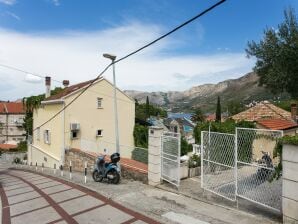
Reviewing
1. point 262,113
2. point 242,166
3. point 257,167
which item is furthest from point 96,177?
point 262,113

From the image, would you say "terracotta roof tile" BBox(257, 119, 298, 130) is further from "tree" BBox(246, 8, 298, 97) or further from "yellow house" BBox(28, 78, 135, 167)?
"yellow house" BBox(28, 78, 135, 167)

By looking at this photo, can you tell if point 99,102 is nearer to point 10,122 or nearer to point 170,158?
point 170,158

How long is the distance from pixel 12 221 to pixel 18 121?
72.3 m

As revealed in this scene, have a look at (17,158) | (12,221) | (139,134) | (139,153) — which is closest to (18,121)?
(17,158)

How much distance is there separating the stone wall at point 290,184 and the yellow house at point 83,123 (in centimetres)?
1648

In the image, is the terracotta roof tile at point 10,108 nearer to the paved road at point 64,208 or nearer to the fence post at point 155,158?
the paved road at point 64,208

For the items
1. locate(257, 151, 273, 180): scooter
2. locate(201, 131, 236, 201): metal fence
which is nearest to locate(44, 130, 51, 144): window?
locate(201, 131, 236, 201): metal fence

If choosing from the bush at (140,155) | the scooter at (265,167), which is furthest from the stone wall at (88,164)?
the scooter at (265,167)

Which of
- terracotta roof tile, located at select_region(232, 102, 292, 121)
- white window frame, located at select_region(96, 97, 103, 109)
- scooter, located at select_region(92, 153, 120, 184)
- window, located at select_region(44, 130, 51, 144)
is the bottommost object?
scooter, located at select_region(92, 153, 120, 184)

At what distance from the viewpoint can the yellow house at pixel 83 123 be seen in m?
24.5

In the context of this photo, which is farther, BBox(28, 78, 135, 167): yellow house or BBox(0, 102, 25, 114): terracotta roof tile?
BBox(0, 102, 25, 114): terracotta roof tile

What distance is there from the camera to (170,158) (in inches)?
483

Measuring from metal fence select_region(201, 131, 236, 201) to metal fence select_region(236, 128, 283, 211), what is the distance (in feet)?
1.29

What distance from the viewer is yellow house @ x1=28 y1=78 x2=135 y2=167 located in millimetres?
24469
